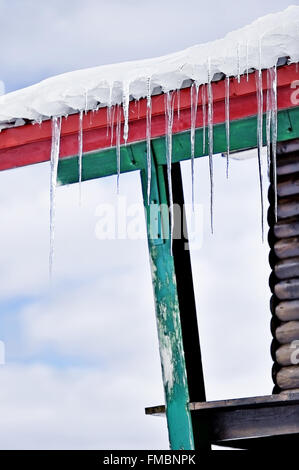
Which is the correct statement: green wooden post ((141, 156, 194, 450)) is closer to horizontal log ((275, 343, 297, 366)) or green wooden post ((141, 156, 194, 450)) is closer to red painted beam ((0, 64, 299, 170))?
red painted beam ((0, 64, 299, 170))

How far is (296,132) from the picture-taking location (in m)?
6.65

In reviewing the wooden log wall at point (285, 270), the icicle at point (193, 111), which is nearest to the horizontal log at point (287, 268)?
the wooden log wall at point (285, 270)

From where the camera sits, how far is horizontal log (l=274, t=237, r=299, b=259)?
7.13 m

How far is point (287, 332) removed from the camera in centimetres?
706

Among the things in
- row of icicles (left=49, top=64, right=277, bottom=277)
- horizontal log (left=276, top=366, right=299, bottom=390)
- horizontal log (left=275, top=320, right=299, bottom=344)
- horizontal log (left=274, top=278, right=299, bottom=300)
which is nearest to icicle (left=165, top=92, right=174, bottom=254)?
row of icicles (left=49, top=64, right=277, bottom=277)

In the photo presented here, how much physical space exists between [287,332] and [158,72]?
2.26m

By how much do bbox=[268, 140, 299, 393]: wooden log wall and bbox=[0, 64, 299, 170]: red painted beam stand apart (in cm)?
81

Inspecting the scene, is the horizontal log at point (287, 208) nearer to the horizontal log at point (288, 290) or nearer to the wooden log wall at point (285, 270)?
the wooden log wall at point (285, 270)

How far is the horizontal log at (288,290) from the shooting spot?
709cm

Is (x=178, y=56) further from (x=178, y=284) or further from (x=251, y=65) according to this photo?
(x=178, y=284)

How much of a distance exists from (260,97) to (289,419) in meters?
2.35

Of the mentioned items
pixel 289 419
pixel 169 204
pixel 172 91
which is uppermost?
pixel 172 91

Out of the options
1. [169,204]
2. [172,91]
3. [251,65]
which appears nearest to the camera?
[251,65]

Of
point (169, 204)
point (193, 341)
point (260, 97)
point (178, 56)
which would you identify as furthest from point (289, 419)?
point (178, 56)
